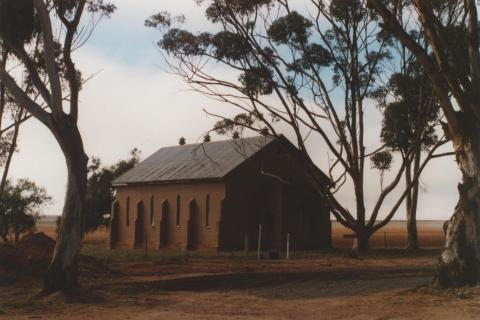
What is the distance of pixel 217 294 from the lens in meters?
16.3

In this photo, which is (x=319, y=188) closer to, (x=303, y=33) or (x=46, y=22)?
(x=303, y=33)

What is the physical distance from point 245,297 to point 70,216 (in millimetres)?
4792

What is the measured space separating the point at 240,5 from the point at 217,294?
1596cm

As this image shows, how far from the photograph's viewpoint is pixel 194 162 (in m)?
45.1

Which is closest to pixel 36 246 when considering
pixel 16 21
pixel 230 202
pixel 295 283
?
pixel 16 21

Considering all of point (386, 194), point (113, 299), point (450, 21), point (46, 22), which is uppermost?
point (450, 21)

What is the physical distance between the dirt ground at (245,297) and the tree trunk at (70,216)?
48cm

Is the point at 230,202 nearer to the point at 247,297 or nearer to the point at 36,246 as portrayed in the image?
the point at 36,246

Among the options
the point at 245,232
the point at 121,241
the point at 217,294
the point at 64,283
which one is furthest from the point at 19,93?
the point at 121,241

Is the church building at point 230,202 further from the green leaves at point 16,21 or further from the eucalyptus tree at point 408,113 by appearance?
the green leaves at point 16,21

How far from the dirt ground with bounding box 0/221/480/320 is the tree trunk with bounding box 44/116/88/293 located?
482mm

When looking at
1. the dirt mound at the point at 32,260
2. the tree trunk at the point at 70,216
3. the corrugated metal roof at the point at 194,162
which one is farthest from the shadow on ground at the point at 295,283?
the corrugated metal roof at the point at 194,162

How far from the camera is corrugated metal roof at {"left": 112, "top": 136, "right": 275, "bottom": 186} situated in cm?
4144

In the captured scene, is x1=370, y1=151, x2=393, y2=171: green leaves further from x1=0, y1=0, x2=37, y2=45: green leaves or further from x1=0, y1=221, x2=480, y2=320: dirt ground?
x1=0, y1=0, x2=37, y2=45: green leaves
